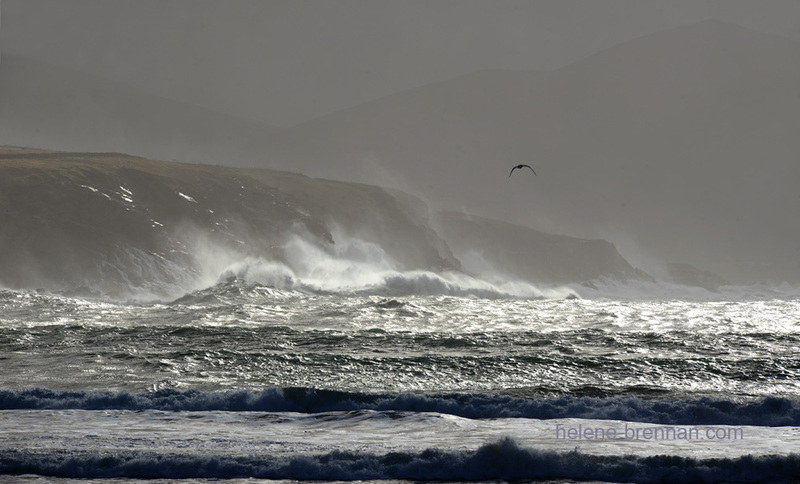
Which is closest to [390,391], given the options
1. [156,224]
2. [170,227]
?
[156,224]

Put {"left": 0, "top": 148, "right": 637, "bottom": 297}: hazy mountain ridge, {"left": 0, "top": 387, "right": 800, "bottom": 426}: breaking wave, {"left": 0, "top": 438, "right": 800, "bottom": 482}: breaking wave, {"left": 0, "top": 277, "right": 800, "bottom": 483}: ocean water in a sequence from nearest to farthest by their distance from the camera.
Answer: {"left": 0, "top": 438, "right": 800, "bottom": 482}: breaking wave → {"left": 0, "top": 277, "right": 800, "bottom": 483}: ocean water → {"left": 0, "top": 387, "right": 800, "bottom": 426}: breaking wave → {"left": 0, "top": 148, "right": 637, "bottom": 297}: hazy mountain ridge

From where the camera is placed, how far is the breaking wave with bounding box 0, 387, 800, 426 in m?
12.5

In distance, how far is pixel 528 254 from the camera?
8819cm

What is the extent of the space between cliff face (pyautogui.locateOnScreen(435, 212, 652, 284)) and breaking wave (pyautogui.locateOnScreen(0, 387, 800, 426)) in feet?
224

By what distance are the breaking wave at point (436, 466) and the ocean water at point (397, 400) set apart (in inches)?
0.9

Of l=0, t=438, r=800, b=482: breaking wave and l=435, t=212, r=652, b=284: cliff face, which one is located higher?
l=435, t=212, r=652, b=284: cliff face

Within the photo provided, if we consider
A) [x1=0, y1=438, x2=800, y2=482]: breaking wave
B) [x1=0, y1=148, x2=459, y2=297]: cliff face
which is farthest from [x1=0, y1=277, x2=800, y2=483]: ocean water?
[x1=0, y1=148, x2=459, y2=297]: cliff face

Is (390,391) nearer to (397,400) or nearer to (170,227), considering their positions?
(397,400)

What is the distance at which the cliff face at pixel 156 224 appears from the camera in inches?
1855

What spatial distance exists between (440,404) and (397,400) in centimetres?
76

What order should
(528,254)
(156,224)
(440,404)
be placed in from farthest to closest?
(528,254)
(156,224)
(440,404)

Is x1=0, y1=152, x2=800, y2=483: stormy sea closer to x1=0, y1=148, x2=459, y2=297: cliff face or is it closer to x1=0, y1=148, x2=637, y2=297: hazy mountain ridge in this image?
x1=0, y1=148, x2=637, y2=297: hazy mountain ridge

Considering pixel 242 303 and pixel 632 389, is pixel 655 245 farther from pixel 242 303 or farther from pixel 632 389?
pixel 632 389

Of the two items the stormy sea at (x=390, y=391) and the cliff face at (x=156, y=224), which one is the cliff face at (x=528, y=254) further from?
the stormy sea at (x=390, y=391)
